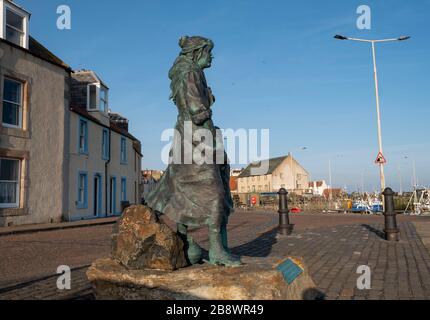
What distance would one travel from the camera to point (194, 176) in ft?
13.2

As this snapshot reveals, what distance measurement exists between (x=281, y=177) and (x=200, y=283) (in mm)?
66200

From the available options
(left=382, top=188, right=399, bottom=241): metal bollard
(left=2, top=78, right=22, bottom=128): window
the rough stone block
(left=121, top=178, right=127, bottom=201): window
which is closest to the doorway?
(left=121, top=178, right=127, bottom=201): window

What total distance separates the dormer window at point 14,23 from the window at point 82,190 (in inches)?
270

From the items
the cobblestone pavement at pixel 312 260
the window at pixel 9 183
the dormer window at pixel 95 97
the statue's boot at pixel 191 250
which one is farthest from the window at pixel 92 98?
the statue's boot at pixel 191 250

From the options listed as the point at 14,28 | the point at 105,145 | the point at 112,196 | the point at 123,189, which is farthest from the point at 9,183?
the point at 123,189

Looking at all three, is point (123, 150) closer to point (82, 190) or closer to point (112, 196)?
point (112, 196)

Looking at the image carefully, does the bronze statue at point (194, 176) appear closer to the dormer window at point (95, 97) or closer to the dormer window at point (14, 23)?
the dormer window at point (14, 23)

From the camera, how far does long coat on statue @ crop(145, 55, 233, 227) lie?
3.96 m

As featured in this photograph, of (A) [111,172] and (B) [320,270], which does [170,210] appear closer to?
(B) [320,270]

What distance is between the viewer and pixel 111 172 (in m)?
24.5

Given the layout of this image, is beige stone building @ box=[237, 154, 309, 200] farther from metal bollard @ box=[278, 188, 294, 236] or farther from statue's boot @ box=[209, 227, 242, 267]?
statue's boot @ box=[209, 227, 242, 267]

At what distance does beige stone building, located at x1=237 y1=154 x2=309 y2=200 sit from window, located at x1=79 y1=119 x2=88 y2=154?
47.7m
